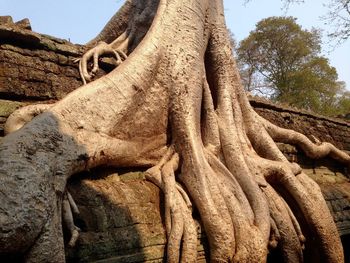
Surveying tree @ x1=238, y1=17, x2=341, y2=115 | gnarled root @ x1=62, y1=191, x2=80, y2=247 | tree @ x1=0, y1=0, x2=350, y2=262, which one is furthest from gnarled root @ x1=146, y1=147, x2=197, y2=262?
tree @ x1=238, y1=17, x2=341, y2=115

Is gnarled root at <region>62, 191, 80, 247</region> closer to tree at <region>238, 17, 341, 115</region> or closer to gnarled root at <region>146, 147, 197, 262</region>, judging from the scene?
gnarled root at <region>146, 147, 197, 262</region>

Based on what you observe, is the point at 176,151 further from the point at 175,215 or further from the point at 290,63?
the point at 290,63

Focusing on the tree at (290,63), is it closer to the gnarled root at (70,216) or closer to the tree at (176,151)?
the tree at (176,151)

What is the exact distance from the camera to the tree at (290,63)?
1566 cm

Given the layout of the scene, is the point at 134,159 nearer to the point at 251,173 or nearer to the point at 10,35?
the point at 251,173

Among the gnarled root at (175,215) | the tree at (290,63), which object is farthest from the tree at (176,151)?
the tree at (290,63)

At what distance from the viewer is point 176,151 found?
2.80 m

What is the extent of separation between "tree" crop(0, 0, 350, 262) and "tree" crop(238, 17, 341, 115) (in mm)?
12542

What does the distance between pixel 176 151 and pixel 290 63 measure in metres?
14.3

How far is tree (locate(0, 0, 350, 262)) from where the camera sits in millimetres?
1755

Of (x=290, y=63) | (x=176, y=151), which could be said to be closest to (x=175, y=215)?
(x=176, y=151)

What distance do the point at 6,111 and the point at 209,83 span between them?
175 centimetres

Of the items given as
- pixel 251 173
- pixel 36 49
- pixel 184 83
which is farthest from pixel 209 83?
pixel 36 49

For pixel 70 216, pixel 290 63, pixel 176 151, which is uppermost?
pixel 290 63
